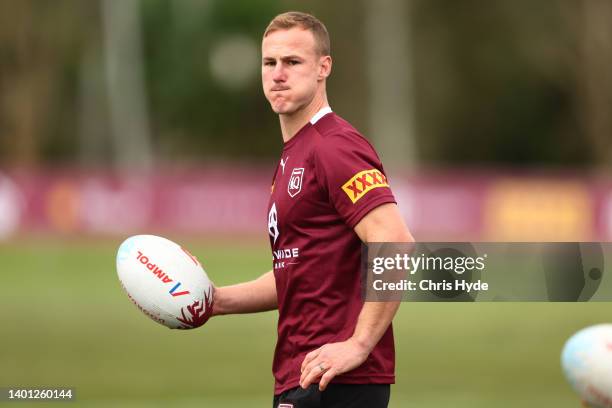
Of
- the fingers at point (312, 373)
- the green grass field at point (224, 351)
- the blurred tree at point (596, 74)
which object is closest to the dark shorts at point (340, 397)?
the fingers at point (312, 373)

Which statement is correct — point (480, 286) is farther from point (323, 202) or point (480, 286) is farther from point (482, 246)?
point (323, 202)

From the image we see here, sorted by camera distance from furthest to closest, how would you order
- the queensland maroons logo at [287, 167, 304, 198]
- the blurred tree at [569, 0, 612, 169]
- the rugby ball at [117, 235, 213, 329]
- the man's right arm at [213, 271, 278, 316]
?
the blurred tree at [569, 0, 612, 169] < the man's right arm at [213, 271, 278, 316] < the rugby ball at [117, 235, 213, 329] < the queensland maroons logo at [287, 167, 304, 198]

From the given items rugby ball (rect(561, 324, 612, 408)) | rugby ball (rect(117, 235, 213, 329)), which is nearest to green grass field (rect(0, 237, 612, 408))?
rugby ball (rect(117, 235, 213, 329))

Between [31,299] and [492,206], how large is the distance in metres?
15.0

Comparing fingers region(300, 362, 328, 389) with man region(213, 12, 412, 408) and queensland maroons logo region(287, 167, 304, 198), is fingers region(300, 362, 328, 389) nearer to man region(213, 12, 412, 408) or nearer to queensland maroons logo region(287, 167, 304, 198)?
man region(213, 12, 412, 408)

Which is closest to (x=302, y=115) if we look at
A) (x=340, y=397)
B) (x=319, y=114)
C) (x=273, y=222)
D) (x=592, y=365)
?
(x=319, y=114)

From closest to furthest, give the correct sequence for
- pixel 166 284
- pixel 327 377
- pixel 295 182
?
pixel 327 377 < pixel 295 182 < pixel 166 284

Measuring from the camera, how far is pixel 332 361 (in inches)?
204

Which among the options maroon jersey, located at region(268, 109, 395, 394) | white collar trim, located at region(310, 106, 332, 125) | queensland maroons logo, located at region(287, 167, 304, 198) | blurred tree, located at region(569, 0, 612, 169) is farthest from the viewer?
blurred tree, located at region(569, 0, 612, 169)

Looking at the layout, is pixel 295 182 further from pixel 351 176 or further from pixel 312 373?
pixel 312 373

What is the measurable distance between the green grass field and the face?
631 centimetres

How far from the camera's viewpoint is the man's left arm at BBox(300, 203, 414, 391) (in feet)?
16.9

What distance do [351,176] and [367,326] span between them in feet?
2.00

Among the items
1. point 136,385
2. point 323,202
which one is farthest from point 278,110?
point 136,385
